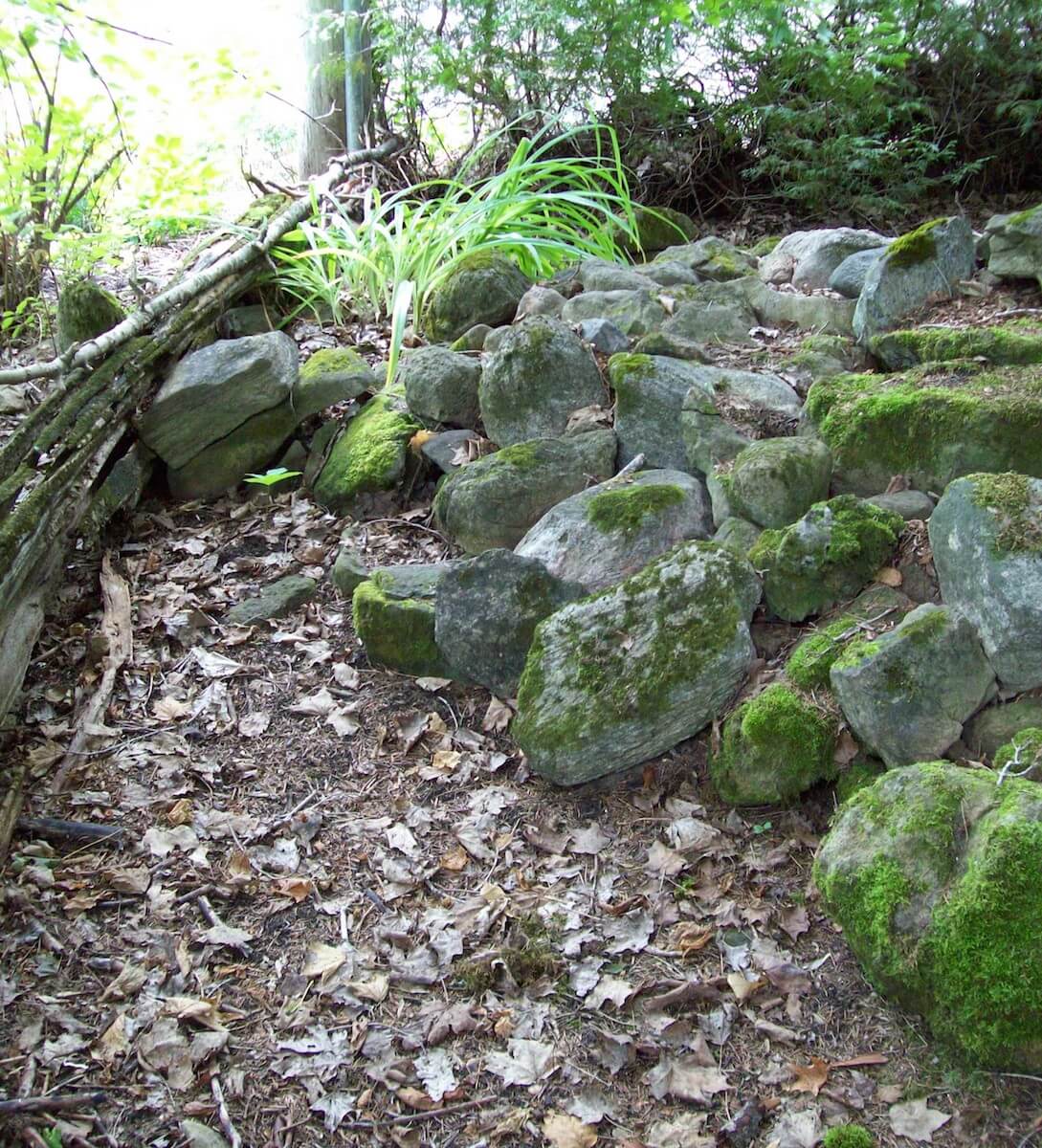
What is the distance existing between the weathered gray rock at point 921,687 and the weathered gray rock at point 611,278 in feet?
9.79

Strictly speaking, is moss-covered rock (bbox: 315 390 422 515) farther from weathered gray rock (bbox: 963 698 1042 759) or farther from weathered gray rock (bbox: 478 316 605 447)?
weathered gray rock (bbox: 963 698 1042 759)

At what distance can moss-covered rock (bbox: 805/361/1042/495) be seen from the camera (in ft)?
10.6

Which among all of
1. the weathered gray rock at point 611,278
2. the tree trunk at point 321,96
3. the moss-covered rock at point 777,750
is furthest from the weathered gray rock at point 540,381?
the tree trunk at point 321,96

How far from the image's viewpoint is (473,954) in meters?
2.69

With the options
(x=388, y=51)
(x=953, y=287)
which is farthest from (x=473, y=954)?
(x=388, y=51)

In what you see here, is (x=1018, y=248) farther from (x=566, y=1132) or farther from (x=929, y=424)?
(x=566, y=1132)

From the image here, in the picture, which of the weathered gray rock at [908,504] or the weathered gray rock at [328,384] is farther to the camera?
the weathered gray rock at [328,384]

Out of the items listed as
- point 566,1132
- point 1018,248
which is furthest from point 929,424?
point 566,1132

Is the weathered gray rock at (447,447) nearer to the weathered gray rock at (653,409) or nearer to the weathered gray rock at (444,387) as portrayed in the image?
the weathered gray rock at (444,387)

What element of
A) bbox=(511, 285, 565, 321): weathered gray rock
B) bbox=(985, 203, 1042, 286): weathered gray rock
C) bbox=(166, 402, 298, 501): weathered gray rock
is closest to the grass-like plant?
bbox=(511, 285, 565, 321): weathered gray rock

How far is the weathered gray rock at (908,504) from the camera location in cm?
331

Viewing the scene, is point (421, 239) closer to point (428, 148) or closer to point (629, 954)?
point (428, 148)

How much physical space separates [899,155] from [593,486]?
364 cm

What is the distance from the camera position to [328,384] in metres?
5.11
